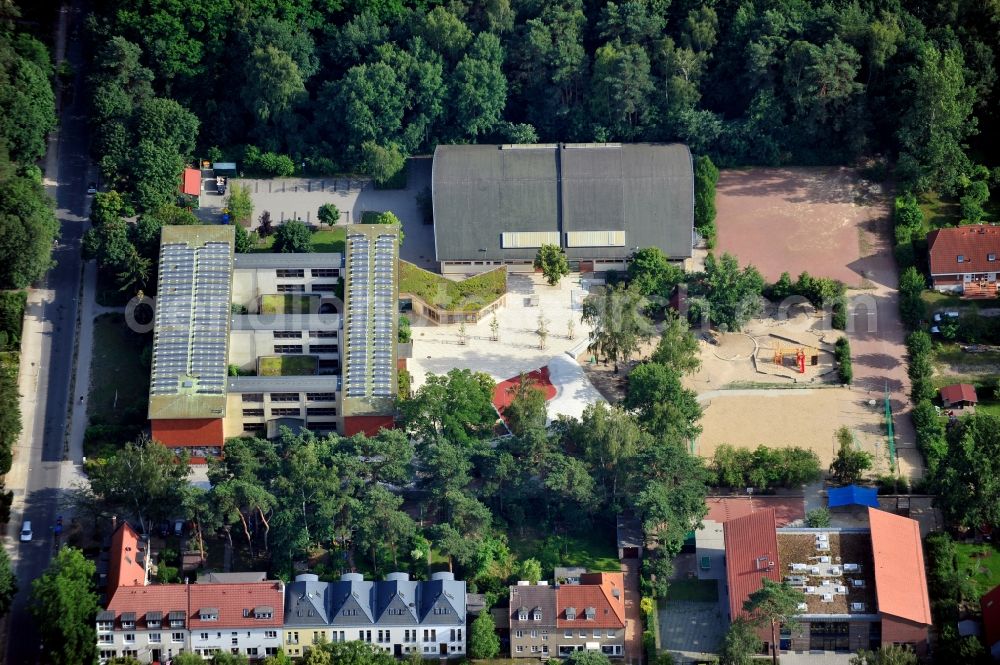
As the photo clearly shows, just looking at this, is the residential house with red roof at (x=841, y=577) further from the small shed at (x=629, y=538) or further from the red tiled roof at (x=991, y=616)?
the small shed at (x=629, y=538)

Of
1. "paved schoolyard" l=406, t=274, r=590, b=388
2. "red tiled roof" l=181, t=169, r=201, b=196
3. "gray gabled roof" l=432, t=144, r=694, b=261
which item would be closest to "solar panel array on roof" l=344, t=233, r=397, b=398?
"paved schoolyard" l=406, t=274, r=590, b=388

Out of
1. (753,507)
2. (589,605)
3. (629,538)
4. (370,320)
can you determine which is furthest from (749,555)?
(370,320)

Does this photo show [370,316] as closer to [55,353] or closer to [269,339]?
[269,339]

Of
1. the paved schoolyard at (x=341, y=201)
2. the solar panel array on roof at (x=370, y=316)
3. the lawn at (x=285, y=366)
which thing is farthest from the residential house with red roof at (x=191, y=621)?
the paved schoolyard at (x=341, y=201)

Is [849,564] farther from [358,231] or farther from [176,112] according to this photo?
[176,112]

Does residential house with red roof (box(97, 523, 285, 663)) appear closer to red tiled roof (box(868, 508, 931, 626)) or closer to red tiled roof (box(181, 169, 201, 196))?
red tiled roof (box(868, 508, 931, 626))

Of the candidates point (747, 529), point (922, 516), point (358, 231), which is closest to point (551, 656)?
point (747, 529)

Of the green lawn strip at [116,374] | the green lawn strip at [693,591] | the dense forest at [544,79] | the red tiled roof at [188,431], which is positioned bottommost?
the green lawn strip at [693,591]

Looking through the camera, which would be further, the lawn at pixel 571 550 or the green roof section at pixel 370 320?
the green roof section at pixel 370 320
